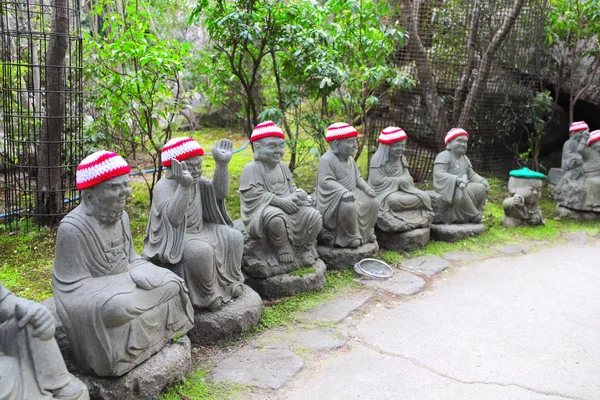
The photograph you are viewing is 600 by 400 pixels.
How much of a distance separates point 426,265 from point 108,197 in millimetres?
4095

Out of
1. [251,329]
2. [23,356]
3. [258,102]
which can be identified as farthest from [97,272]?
[258,102]

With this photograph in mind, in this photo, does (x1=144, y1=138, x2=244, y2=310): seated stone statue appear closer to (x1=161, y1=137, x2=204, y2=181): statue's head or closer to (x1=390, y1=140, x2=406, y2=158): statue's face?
(x1=161, y1=137, x2=204, y2=181): statue's head

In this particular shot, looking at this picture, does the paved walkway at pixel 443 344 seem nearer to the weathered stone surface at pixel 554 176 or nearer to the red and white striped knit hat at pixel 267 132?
the red and white striped knit hat at pixel 267 132

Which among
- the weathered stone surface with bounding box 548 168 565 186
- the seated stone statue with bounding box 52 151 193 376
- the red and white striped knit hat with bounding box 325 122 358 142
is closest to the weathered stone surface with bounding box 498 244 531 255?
the red and white striped knit hat with bounding box 325 122 358 142

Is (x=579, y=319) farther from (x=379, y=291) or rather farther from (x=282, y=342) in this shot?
(x=282, y=342)

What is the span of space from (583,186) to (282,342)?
610 cm

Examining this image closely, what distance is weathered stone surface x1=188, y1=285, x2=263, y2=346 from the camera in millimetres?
4355

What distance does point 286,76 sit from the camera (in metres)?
7.73

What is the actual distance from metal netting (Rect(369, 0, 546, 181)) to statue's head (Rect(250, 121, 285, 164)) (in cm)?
460

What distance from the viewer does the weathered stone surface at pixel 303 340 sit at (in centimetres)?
448

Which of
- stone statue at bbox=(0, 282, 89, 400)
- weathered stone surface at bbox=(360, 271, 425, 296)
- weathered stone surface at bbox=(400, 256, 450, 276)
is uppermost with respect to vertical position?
stone statue at bbox=(0, 282, 89, 400)

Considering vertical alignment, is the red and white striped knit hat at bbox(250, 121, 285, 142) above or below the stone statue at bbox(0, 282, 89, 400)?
above

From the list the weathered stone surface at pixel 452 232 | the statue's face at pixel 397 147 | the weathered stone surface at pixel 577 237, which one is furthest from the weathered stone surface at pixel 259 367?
the weathered stone surface at pixel 577 237

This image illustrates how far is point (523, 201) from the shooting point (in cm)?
798
